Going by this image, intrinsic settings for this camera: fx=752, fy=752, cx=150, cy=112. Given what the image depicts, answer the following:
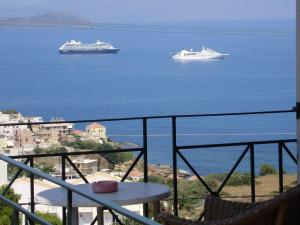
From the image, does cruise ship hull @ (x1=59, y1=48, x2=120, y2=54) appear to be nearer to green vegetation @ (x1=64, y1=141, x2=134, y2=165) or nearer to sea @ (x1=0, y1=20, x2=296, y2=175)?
sea @ (x1=0, y1=20, x2=296, y2=175)

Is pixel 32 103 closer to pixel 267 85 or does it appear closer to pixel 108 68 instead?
pixel 267 85

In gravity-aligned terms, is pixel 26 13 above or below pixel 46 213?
above

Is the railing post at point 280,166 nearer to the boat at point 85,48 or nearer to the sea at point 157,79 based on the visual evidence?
the sea at point 157,79

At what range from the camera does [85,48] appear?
183 ft

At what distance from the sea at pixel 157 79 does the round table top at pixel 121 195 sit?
1723 centimetres

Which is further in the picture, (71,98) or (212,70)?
(212,70)

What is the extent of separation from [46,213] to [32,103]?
29.8m

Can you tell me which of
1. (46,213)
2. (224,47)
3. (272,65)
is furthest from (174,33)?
(46,213)

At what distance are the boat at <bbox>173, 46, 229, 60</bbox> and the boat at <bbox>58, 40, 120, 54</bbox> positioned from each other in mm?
5210

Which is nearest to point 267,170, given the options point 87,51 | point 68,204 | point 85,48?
point 68,204

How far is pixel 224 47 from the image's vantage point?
61219mm

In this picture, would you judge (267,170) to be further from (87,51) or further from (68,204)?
(87,51)

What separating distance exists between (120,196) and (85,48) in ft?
173

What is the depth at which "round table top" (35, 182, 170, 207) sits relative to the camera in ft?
11.7
